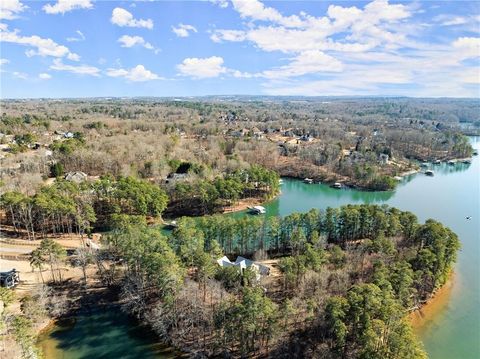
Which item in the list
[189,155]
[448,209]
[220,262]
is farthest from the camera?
[189,155]

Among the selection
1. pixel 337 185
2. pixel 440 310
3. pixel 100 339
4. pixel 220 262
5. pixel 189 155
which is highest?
pixel 189 155

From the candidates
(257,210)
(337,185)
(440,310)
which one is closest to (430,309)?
(440,310)

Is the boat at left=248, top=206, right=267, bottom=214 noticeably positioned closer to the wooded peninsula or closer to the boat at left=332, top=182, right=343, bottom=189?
the wooded peninsula

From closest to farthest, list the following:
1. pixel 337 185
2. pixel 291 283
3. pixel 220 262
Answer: pixel 291 283 → pixel 220 262 → pixel 337 185

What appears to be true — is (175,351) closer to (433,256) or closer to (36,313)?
(36,313)

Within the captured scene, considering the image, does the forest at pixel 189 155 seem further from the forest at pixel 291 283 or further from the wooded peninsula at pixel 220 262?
the forest at pixel 291 283

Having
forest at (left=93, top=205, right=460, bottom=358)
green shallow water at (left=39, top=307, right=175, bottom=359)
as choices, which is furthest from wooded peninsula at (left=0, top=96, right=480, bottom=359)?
green shallow water at (left=39, top=307, right=175, bottom=359)

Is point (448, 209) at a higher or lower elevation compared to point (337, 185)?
lower

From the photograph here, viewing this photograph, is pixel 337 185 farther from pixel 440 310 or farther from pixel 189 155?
pixel 440 310
